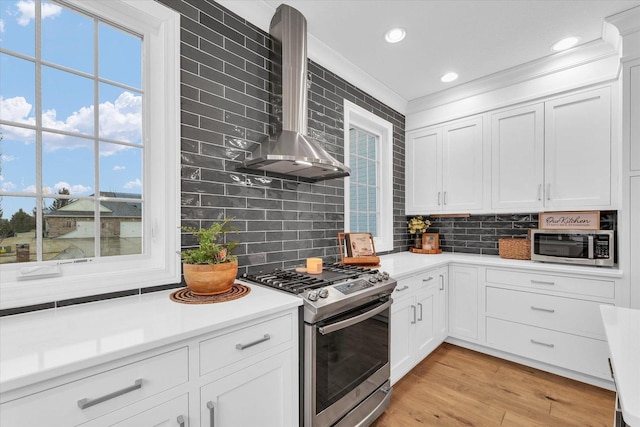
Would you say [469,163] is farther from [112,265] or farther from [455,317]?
[112,265]

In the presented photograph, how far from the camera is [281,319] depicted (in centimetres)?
131

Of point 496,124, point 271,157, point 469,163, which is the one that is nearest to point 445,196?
point 469,163

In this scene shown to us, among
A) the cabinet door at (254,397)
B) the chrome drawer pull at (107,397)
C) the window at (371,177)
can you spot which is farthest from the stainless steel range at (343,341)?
the window at (371,177)

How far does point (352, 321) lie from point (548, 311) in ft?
6.39

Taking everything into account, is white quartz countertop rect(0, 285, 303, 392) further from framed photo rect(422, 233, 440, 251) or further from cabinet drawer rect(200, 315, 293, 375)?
framed photo rect(422, 233, 440, 251)

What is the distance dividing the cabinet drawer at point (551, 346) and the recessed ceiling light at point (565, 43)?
7.93 feet

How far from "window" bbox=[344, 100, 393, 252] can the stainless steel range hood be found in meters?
1.05

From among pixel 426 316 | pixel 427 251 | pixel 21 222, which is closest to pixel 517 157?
pixel 427 251

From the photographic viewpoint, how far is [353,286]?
1.67 meters

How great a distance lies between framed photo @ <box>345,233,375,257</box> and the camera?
2465 millimetres

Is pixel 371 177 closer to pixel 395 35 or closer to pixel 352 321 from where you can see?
pixel 395 35

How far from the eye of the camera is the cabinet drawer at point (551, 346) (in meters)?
2.18

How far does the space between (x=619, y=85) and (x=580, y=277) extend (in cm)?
156

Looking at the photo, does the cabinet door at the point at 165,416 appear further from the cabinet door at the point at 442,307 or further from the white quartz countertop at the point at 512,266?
the cabinet door at the point at 442,307
